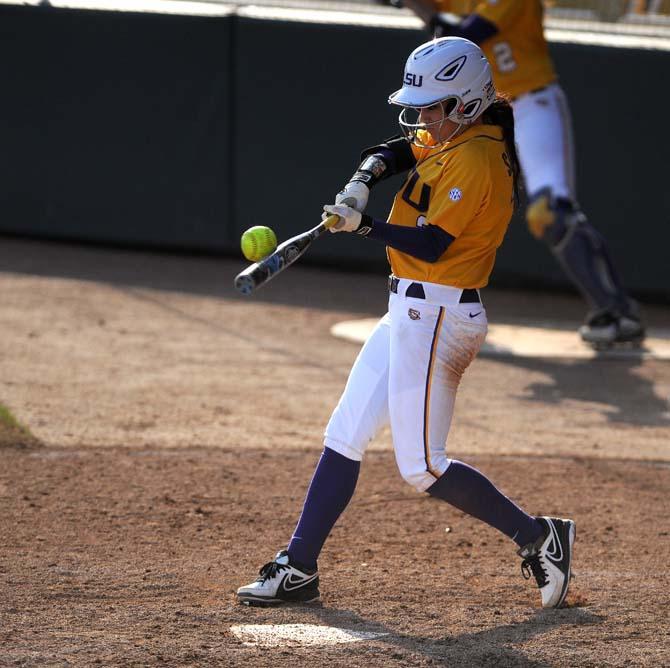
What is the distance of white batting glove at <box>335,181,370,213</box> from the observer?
14.4ft

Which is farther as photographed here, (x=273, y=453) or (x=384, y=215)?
(x=384, y=215)

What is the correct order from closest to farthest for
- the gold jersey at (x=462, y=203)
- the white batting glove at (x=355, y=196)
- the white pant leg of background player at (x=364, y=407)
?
the gold jersey at (x=462, y=203)
the white batting glove at (x=355, y=196)
the white pant leg of background player at (x=364, y=407)

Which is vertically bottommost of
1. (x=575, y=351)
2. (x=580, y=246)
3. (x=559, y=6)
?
(x=575, y=351)

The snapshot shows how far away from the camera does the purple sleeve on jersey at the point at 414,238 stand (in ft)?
13.8

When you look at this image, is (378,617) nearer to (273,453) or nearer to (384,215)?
(273,453)

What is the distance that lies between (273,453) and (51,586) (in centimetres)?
208

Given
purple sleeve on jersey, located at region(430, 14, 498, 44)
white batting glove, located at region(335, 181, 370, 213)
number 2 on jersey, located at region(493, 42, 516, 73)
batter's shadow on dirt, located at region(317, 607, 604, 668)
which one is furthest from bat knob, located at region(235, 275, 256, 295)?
number 2 on jersey, located at region(493, 42, 516, 73)

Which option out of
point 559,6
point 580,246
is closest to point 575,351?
point 580,246

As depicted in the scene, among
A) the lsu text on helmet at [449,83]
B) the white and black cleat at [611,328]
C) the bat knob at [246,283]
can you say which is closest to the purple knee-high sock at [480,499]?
the bat knob at [246,283]

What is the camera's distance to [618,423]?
729cm

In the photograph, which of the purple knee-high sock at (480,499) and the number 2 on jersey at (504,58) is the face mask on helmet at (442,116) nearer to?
the purple knee-high sock at (480,499)

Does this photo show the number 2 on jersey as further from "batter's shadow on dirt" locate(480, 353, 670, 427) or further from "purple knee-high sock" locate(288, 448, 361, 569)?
"purple knee-high sock" locate(288, 448, 361, 569)

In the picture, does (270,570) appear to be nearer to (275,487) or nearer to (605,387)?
(275,487)

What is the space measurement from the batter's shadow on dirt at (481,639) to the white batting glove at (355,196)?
135 cm
